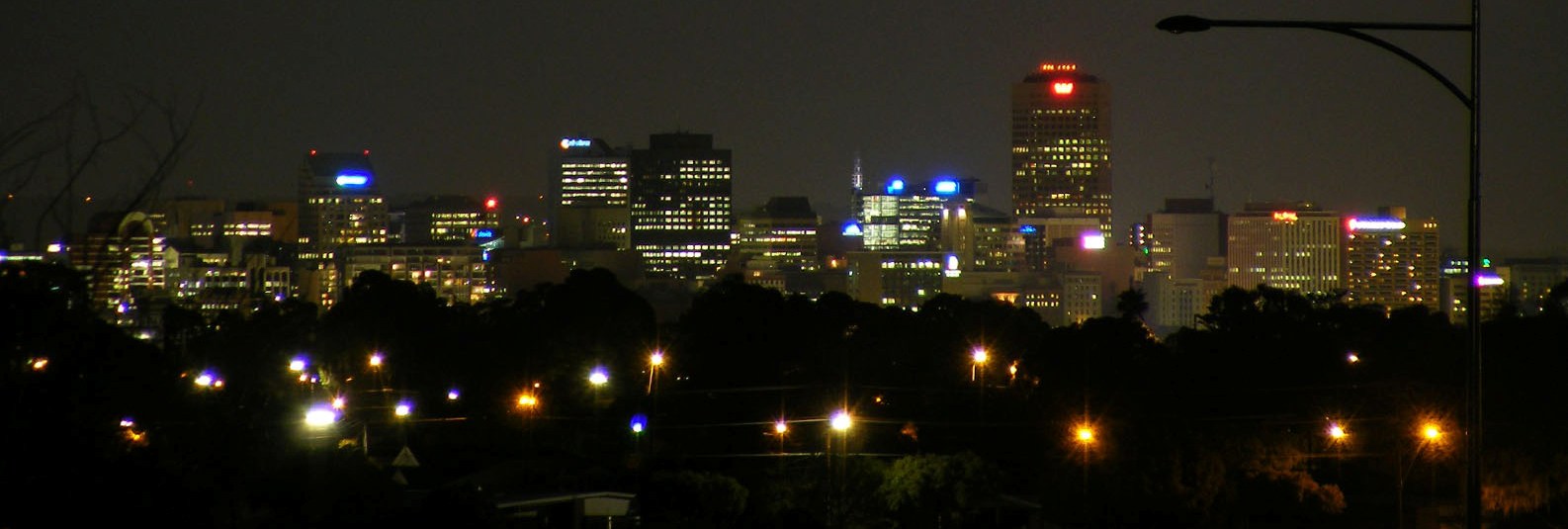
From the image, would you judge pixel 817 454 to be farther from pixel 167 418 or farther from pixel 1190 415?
pixel 167 418

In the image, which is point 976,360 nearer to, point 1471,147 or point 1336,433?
point 1336,433

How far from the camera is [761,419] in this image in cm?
4512

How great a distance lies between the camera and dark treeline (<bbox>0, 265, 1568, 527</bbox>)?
527 inches

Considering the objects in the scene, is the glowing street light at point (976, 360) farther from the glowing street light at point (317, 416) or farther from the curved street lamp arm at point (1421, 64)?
the curved street lamp arm at point (1421, 64)

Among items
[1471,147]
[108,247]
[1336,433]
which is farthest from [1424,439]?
[108,247]

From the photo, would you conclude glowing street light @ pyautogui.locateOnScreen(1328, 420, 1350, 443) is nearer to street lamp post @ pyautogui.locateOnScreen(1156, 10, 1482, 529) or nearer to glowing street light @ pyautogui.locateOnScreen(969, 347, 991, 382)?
glowing street light @ pyautogui.locateOnScreen(969, 347, 991, 382)

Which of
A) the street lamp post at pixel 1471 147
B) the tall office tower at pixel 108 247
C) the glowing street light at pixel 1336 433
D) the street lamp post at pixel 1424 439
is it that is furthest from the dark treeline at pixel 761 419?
the street lamp post at pixel 1471 147

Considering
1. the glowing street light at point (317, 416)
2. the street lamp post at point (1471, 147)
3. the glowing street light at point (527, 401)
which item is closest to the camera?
the street lamp post at point (1471, 147)

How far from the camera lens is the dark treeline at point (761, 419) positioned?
13383 mm

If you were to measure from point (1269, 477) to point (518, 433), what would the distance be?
752 inches

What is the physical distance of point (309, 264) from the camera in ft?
617

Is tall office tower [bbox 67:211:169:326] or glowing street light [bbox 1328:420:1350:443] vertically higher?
tall office tower [bbox 67:211:169:326]

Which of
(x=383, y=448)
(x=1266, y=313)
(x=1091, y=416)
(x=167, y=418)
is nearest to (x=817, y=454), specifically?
(x=1091, y=416)

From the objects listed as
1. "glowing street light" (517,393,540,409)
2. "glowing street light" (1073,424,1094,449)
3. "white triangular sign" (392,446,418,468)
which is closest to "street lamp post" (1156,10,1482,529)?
"glowing street light" (1073,424,1094,449)
